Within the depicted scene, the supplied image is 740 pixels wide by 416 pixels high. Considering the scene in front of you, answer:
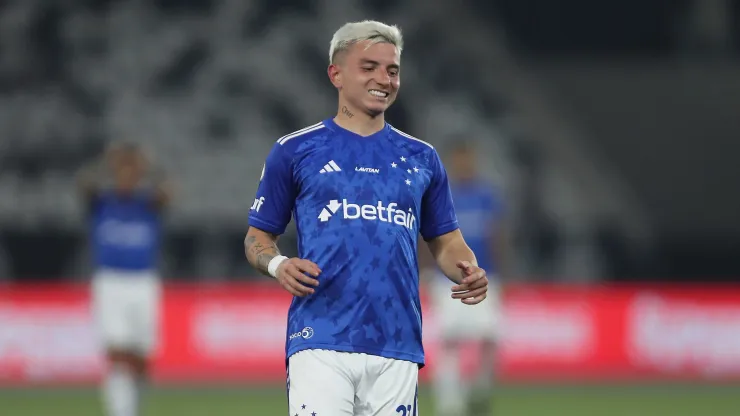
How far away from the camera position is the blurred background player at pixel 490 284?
13156 mm

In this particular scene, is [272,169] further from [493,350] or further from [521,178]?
[521,178]

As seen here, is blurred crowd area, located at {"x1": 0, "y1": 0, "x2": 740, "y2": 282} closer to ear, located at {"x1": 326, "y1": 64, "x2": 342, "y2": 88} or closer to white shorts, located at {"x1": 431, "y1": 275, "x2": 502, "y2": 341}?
white shorts, located at {"x1": 431, "y1": 275, "x2": 502, "y2": 341}

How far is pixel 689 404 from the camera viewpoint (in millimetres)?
14727

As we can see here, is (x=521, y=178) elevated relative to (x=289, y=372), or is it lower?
elevated

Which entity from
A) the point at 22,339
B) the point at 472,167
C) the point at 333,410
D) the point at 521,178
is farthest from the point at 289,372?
the point at 521,178

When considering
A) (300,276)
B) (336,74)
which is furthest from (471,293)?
(336,74)

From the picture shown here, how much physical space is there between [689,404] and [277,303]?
5004 mm

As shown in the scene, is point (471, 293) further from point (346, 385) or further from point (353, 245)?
point (346, 385)

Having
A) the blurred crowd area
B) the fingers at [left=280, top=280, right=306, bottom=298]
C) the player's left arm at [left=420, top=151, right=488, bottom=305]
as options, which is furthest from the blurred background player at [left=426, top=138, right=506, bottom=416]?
the fingers at [left=280, top=280, right=306, bottom=298]

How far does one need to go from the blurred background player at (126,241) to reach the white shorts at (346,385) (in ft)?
23.5

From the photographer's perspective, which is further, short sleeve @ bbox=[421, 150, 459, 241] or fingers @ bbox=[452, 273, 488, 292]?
short sleeve @ bbox=[421, 150, 459, 241]

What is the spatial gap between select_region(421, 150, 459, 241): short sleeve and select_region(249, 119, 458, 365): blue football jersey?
11 centimetres

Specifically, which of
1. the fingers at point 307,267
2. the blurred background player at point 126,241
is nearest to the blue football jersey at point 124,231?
the blurred background player at point 126,241

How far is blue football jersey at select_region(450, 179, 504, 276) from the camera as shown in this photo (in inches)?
524
